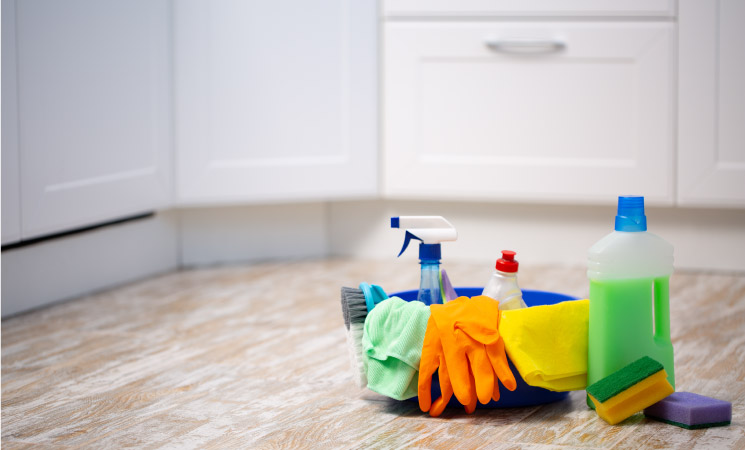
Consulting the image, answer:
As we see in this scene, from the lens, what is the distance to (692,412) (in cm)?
104

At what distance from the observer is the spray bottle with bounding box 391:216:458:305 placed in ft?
3.73

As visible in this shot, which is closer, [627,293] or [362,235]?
[627,293]

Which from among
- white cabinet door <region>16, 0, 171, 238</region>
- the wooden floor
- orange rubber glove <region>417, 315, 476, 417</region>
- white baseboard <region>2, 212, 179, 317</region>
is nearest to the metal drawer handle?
the wooden floor

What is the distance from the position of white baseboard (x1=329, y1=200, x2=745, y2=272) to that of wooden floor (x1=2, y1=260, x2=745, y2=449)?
108mm

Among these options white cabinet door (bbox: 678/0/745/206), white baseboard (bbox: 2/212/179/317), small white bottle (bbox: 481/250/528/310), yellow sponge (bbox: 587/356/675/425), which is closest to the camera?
yellow sponge (bbox: 587/356/675/425)

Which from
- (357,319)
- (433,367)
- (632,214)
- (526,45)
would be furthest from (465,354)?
(526,45)

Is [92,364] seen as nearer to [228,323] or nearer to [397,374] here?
[228,323]

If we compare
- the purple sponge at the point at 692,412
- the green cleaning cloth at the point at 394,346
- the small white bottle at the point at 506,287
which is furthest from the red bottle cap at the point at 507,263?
the purple sponge at the point at 692,412

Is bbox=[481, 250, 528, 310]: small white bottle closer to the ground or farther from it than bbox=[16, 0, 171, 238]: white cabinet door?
closer to the ground

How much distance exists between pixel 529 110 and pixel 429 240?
99cm

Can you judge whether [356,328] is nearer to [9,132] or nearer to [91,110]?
[9,132]

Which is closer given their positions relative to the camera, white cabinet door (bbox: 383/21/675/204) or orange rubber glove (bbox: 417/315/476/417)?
orange rubber glove (bbox: 417/315/476/417)

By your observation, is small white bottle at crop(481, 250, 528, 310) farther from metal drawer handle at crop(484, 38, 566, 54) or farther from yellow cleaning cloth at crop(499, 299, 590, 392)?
metal drawer handle at crop(484, 38, 566, 54)

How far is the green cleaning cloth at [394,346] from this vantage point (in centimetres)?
108
